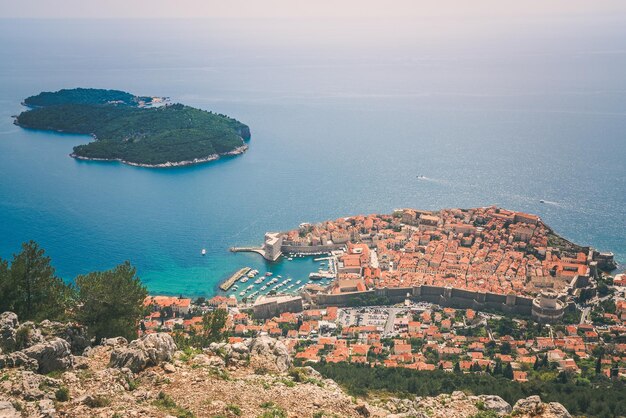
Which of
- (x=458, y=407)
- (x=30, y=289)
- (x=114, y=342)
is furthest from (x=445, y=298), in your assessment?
(x=30, y=289)

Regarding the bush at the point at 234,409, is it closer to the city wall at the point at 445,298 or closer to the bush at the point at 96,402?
the bush at the point at 96,402

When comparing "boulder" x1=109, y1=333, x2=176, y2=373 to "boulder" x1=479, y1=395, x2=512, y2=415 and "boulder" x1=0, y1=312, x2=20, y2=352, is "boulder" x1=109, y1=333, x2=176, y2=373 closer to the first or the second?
"boulder" x1=0, y1=312, x2=20, y2=352

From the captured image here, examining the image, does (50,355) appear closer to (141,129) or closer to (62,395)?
(62,395)

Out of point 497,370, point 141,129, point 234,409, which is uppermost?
point 141,129

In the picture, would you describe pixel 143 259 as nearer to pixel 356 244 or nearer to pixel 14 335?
pixel 356 244

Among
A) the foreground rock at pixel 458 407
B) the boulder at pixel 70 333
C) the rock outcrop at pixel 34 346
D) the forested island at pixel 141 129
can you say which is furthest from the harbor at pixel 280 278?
the forested island at pixel 141 129

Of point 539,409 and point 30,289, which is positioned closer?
point 539,409
